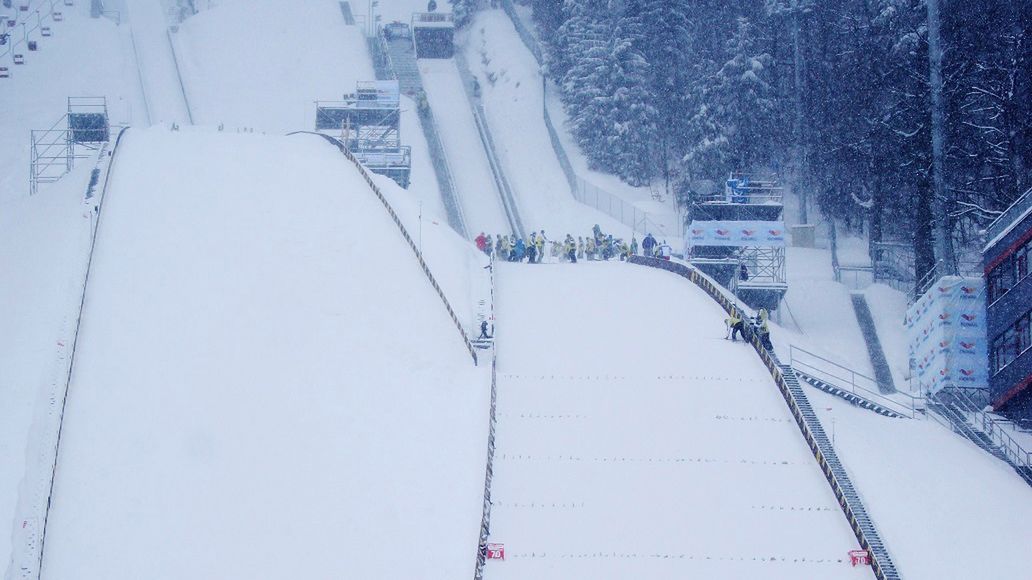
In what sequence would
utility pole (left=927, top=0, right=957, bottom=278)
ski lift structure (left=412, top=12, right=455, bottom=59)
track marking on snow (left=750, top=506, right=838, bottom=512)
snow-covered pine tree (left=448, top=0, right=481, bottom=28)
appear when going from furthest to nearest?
snow-covered pine tree (left=448, top=0, right=481, bottom=28) → ski lift structure (left=412, top=12, right=455, bottom=59) → utility pole (left=927, top=0, right=957, bottom=278) → track marking on snow (left=750, top=506, right=838, bottom=512)

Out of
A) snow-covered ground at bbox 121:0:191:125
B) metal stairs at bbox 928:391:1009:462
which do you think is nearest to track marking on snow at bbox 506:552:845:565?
metal stairs at bbox 928:391:1009:462

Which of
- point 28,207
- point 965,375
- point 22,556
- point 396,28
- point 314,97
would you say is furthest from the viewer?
point 396,28

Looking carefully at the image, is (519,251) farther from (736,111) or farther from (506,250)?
(736,111)

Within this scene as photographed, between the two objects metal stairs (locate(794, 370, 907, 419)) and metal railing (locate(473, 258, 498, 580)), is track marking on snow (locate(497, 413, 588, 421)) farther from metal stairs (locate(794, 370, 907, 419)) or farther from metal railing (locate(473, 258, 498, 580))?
metal stairs (locate(794, 370, 907, 419))

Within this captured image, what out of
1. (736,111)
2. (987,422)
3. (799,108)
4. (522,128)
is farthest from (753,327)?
(522,128)

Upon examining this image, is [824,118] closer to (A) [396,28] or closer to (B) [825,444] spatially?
(B) [825,444]

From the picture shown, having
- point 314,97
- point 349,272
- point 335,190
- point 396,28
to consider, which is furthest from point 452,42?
point 349,272
